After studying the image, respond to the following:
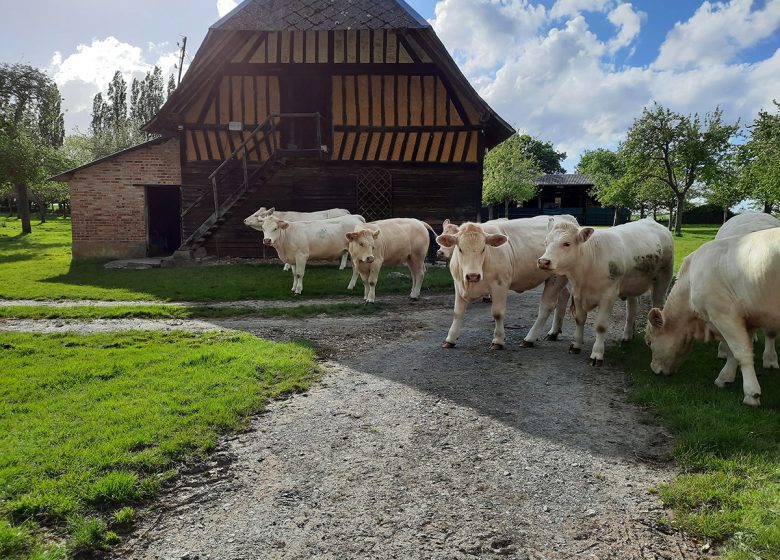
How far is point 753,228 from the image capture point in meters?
7.28

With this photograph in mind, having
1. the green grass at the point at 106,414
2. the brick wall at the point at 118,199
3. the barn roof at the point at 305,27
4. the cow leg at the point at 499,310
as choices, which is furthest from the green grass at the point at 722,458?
the brick wall at the point at 118,199

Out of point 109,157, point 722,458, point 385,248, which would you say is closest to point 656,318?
point 722,458

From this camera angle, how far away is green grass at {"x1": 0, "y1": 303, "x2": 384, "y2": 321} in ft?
31.6

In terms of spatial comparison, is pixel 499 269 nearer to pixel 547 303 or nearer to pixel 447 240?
pixel 447 240

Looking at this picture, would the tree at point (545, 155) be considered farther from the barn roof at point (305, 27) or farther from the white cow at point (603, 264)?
the white cow at point (603, 264)

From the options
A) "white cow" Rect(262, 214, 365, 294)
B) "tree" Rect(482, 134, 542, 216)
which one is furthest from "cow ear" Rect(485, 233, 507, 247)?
"tree" Rect(482, 134, 542, 216)

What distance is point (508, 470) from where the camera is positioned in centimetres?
386

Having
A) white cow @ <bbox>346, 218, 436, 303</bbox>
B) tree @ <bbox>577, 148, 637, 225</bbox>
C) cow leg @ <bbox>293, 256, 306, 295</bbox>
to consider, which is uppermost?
tree @ <bbox>577, 148, 637, 225</bbox>

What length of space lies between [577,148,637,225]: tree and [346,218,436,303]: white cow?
110 ft

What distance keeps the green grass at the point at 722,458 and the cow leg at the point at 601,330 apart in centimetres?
49

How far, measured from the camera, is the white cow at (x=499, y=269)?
6.93m

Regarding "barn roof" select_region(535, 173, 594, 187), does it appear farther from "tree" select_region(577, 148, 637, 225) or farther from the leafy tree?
the leafy tree

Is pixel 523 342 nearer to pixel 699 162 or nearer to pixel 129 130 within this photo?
pixel 699 162

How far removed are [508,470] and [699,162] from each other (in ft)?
139
